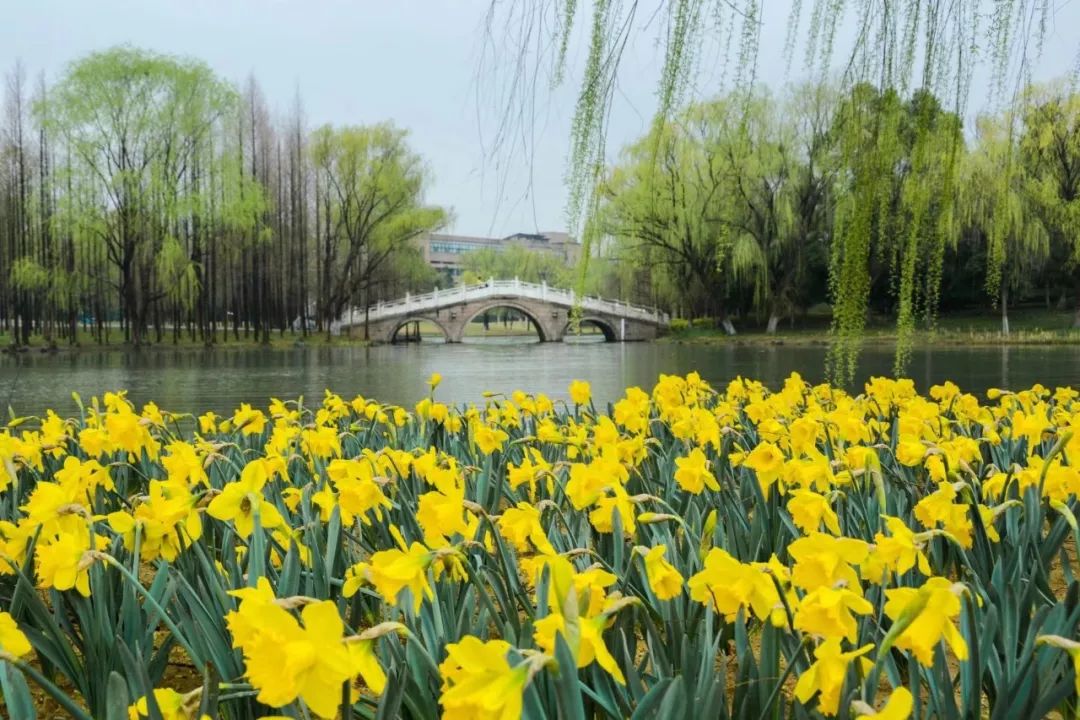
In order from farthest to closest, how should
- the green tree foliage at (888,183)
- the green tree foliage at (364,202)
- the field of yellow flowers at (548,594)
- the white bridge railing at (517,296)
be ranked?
the white bridge railing at (517,296)
the green tree foliage at (364,202)
the green tree foliage at (888,183)
the field of yellow flowers at (548,594)

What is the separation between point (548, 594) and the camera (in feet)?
3.58

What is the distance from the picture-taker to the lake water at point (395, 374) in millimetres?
10078

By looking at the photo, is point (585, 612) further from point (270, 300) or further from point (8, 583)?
point (270, 300)

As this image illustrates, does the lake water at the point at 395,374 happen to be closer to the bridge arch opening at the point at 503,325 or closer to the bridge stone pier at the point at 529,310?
the bridge stone pier at the point at 529,310

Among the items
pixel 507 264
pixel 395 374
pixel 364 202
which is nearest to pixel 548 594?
pixel 395 374

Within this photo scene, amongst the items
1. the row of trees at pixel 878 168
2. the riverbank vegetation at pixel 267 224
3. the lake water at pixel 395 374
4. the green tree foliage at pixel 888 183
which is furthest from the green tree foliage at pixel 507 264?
the green tree foliage at pixel 888 183

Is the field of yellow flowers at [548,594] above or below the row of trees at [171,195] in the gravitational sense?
below

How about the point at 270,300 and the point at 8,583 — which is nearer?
the point at 8,583

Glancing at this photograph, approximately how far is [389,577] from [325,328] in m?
30.8

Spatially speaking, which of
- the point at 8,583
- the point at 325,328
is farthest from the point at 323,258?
the point at 8,583

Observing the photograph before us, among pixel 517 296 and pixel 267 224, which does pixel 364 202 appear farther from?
pixel 517 296

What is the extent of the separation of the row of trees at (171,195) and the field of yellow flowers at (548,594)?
2158cm

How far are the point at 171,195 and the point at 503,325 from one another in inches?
2382

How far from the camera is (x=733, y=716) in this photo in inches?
38.2
